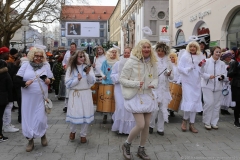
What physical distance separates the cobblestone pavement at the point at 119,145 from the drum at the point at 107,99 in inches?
17.6

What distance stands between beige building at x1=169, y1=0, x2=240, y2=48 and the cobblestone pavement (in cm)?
922

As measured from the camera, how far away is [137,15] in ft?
155

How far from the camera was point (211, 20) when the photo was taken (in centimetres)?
1681

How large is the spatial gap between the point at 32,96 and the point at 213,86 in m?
3.89

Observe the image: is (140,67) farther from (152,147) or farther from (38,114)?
(38,114)

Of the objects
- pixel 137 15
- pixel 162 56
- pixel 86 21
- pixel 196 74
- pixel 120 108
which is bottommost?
pixel 120 108

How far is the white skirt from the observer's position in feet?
14.3

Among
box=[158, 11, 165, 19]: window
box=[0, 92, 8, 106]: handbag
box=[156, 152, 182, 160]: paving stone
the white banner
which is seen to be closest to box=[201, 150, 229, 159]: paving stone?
box=[156, 152, 182, 160]: paving stone

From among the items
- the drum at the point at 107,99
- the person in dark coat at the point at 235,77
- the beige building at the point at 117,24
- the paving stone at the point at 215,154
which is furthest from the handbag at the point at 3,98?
the beige building at the point at 117,24

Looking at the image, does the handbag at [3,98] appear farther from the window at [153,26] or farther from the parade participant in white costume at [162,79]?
the window at [153,26]

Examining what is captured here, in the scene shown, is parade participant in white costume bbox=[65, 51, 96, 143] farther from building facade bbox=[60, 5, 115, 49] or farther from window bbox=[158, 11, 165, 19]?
building facade bbox=[60, 5, 115, 49]

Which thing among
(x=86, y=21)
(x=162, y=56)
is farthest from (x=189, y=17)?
(x=86, y=21)

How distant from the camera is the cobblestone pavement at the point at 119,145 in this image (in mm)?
4656

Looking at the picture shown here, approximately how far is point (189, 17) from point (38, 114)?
18.0 metres
